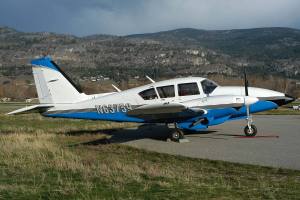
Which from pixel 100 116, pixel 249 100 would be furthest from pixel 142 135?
pixel 249 100

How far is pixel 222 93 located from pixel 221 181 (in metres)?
8.70

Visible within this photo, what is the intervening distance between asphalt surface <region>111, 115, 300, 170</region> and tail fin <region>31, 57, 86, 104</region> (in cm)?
302

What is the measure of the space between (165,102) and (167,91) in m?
0.50

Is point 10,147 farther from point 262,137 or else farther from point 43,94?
point 262,137

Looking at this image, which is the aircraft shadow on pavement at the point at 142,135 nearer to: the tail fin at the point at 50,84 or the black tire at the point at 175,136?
the black tire at the point at 175,136

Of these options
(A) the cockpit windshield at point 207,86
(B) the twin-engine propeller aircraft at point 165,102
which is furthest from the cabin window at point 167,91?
(A) the cockpit windshield at point 207,86

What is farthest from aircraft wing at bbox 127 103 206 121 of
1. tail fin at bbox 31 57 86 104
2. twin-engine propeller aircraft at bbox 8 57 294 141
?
tail fin at bbox 31 57 86 104

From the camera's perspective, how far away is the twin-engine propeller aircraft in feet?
54.4

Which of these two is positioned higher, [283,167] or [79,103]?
[79,103]

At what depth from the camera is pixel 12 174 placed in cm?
1024

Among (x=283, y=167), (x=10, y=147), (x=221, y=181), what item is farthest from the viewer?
(x=10, y=147)

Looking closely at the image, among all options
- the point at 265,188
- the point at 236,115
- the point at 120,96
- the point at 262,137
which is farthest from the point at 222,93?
the point at 265,188

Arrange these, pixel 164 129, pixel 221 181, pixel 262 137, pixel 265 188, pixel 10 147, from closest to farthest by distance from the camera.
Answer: pixel 265 188
pixel 221 181
pixel 10 147
pixel 262 137
pixel 164 129

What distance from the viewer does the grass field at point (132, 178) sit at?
7555 mm
